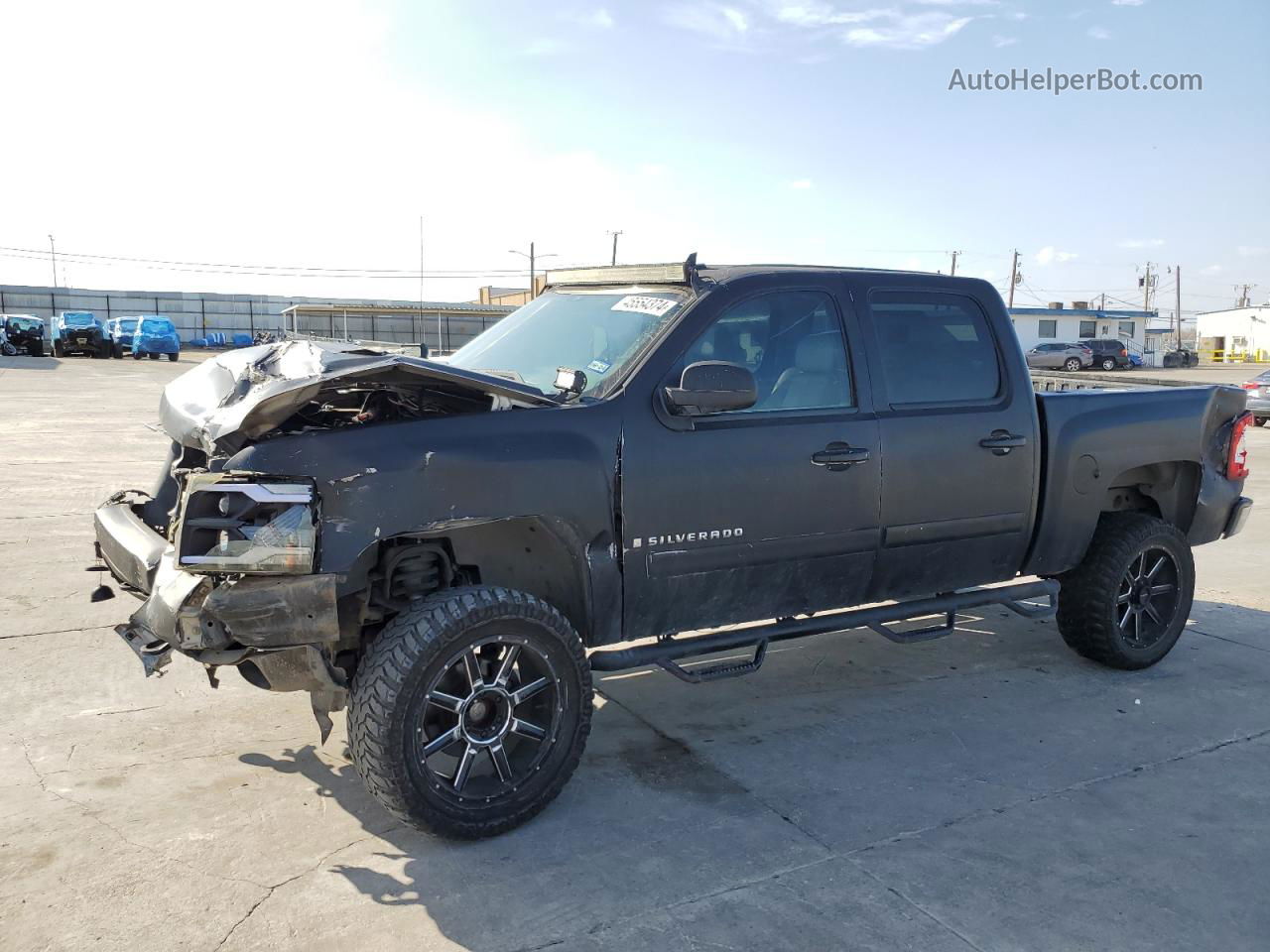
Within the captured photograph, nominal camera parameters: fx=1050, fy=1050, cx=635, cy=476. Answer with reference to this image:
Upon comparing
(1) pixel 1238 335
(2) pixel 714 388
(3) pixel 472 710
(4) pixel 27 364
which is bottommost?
(3) pixel 472 710

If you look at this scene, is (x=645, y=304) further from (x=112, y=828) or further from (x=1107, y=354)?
(x=1107, y=354)

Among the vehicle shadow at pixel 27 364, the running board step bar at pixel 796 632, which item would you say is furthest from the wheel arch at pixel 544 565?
the vehicle shadow at pixel 27 364

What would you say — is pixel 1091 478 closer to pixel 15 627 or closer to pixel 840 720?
pixel 840 720

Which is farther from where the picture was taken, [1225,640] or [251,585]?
[1225,640]

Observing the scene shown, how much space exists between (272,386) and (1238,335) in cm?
10416

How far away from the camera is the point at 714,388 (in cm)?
392

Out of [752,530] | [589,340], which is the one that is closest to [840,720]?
[752,530]

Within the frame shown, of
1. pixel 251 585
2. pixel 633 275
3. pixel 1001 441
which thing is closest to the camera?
pixel 251 585

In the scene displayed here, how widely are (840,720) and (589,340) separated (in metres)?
2.12

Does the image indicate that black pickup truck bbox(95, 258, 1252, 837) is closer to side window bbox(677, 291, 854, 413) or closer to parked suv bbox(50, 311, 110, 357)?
side window bbox(677, 291, 854, 413)

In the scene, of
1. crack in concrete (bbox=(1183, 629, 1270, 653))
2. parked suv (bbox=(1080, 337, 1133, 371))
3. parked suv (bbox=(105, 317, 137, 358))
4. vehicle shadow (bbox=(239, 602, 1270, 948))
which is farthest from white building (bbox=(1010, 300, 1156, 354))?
vehicle shadow (bbox=(239, 602, 1270, 948))

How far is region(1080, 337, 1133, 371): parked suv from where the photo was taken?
54.1m

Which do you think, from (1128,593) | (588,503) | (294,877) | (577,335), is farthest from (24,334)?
(1128,593)

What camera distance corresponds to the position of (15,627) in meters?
5.86
